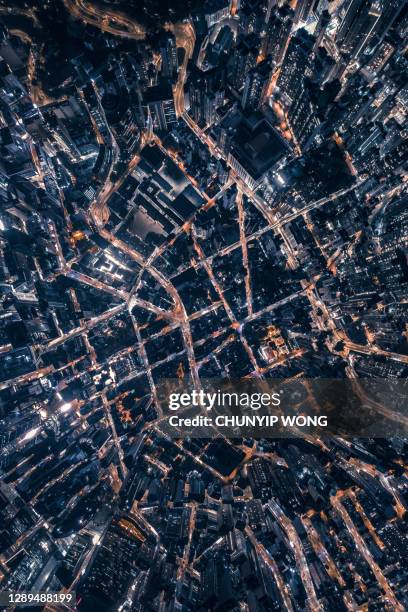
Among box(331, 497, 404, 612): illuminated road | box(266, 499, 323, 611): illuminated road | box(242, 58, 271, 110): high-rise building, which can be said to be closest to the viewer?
box(242, 58, 271, 110): high-rise building

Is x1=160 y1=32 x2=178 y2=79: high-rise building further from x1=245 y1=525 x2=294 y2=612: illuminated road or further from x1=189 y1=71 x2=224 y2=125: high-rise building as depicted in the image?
x1=245 y1=525 x2=294 y2=612: illuminated road

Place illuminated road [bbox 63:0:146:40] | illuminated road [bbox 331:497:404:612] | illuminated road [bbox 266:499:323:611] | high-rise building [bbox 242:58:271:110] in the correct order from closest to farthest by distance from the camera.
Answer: illuminated road [bbox 63:0:146:40], high-rise building [bbox 242:58:271:110], illuminated road [bbox 331:497:404:612], illuminated road [bbox 266:499:323:611]

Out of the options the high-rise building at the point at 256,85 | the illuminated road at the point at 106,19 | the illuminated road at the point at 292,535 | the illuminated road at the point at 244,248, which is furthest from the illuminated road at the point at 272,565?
the illuminated road at the point at 106,19

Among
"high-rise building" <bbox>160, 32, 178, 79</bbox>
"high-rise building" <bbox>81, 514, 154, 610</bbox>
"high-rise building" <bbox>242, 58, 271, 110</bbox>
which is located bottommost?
"high-rise building" <bbox>81, 514, 154, 610</bbox>

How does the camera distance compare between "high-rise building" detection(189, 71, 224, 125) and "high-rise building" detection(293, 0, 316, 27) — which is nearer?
"high-rise building" detection(293, 0, 316, 27)

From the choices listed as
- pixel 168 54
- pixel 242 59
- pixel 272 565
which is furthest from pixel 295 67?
pixel 272 565

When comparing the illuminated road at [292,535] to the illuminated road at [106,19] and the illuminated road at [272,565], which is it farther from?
the illuminated road at [106,19]

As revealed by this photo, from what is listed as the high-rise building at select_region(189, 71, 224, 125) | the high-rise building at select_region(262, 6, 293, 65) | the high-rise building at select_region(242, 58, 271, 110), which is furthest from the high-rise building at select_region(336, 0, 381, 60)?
the high-rise building at select_region(189, 71, 224, 125)

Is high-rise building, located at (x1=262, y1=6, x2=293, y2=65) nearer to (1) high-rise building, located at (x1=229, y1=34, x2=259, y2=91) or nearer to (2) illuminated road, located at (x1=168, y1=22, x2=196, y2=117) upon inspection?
(1) high-rise building, located at (x1=229, y1=34, x2=259, y2=91)

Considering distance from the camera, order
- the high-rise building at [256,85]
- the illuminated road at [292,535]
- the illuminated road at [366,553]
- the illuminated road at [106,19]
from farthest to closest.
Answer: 1. the illuminated road at [292,535]
2. the illuminated road at [366,553]
3. the high-rise building at [256,85]
4. the illuminated road at [106,19]

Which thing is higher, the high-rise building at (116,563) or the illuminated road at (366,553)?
the high-rise building at (116,563)

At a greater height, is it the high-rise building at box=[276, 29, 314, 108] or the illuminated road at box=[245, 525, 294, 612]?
the high-rise building at box=[276, 29, 314, 108]

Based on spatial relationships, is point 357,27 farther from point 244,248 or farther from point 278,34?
point 244,248
